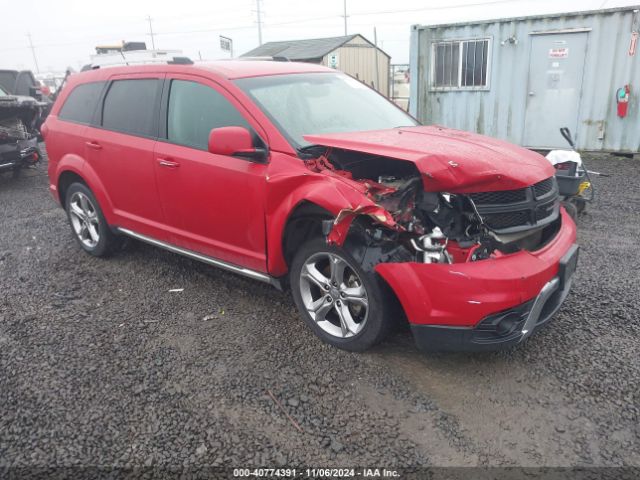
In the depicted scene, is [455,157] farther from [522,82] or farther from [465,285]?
[522,82]

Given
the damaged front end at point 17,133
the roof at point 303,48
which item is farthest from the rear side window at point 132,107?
the roof at point 303,48

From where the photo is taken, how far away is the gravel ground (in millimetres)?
2539

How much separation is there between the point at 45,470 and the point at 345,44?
74.7ft

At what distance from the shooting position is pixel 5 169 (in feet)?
28.4

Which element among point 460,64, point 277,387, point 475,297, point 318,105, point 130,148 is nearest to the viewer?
Result: point 475,297

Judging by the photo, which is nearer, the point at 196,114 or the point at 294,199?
the point at 294,199

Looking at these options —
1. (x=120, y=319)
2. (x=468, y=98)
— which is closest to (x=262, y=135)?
(x=120, y=319)

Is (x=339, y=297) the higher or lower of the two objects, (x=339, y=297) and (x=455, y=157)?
the lower

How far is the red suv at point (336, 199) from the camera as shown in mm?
2848

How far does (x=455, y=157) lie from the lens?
114 inches

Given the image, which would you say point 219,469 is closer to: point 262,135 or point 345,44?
point 262,135

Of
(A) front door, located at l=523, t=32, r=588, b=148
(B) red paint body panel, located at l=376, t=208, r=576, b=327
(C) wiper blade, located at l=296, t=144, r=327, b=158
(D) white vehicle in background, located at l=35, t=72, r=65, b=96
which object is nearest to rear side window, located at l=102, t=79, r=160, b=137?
(C) wiper blade, located at l=296, t=144, r=327, b=158

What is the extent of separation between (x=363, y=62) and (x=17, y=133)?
18700 mm

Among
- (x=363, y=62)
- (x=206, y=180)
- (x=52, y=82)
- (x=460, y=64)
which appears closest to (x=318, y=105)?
(x=206, y=180)
